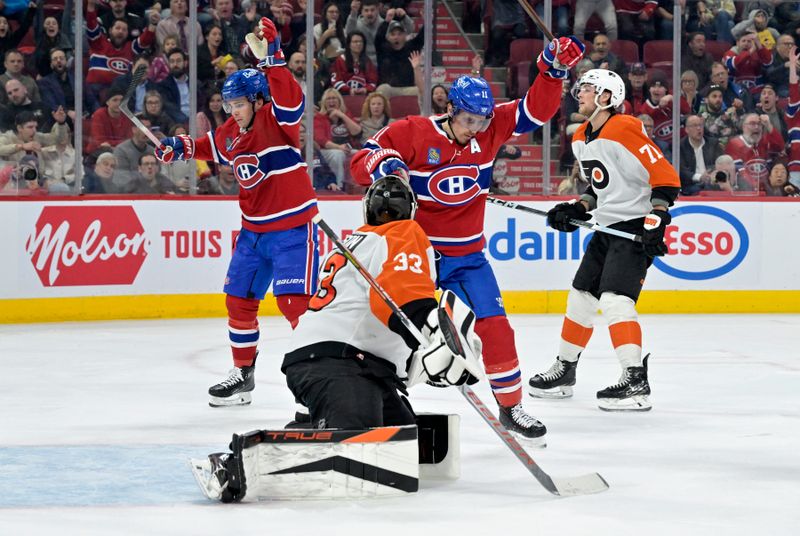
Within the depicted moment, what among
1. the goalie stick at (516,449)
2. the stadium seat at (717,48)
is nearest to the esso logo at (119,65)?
the stadium seat at (717,48)

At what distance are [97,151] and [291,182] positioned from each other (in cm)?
340

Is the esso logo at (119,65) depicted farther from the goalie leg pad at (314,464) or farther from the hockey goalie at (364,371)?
the goalie leg pad at (314,464)

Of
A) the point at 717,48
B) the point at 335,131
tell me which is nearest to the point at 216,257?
the point at 335,131

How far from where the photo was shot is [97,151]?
8.46 m

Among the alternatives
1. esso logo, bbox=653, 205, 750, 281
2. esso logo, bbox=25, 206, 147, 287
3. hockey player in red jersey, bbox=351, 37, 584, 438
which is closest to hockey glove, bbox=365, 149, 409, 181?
hockey player in red jersey, bbox=351, 37, 584, 438

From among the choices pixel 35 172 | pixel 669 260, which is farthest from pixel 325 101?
pixel 669 260

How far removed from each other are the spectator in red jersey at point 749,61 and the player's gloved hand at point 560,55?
17.1 ft

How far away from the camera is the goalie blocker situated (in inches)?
133

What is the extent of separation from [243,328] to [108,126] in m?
3.56

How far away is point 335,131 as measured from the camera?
29.5 ft

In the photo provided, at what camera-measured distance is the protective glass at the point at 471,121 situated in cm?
444

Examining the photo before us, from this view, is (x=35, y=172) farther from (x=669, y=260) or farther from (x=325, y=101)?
(x=669, y=260)

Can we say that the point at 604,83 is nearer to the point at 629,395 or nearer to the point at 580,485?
the point at 629,395

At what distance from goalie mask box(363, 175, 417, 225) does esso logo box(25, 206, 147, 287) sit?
497 cm
